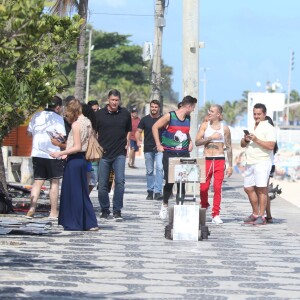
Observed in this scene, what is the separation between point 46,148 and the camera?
15.5 m

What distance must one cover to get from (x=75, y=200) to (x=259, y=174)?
2.92 meters

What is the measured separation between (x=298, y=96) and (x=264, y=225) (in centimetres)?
15111

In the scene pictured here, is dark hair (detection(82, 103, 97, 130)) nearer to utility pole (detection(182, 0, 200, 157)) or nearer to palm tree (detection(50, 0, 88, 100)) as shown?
palm tree (detection(50, 0, 88, 100))

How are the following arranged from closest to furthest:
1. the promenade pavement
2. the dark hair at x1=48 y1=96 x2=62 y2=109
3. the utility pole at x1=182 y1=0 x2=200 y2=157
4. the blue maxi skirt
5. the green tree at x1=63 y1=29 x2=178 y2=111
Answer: the promenade pavement
the blue maxi skirt
the dark hair at x1=48 y1=96 x2=62 y2=109
the utility pole at x1=182 y1=0 x2=200 y2=157
the green tree at x1=63 y1=29 x2=178 y2=111

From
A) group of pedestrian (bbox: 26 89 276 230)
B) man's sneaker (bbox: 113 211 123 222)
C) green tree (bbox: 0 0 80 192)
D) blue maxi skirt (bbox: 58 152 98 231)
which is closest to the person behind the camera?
green tree (bbox: 0 0 80 192)

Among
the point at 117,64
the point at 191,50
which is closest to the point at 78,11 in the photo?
the point at 191,50

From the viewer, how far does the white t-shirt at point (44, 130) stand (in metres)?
15.5

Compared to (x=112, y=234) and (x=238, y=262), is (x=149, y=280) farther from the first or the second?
(x=112, y=234)

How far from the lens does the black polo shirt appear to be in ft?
52.3

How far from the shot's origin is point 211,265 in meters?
11.4

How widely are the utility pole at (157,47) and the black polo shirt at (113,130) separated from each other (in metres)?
17.1

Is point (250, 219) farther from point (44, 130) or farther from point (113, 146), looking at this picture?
point (44, 130)

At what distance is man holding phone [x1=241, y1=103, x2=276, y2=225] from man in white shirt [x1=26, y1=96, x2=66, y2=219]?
105 inches

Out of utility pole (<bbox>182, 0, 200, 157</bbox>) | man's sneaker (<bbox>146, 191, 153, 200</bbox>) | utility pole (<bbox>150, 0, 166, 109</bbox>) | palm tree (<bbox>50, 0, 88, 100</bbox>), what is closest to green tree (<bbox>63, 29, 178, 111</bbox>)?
utility pole (<bbox>150, 0, 166, 109</bbox>)
